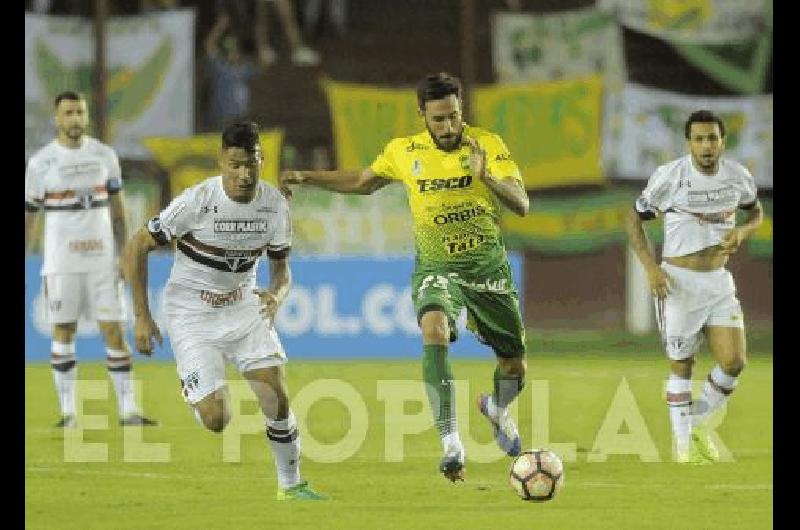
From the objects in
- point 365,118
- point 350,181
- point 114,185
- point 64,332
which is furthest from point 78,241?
point 365,118

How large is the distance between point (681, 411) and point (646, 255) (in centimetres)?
104

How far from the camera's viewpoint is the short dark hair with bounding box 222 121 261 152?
10039 millimetres

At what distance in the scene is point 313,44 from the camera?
25594mm

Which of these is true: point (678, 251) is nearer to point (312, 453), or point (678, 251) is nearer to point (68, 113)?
point (312, 453)

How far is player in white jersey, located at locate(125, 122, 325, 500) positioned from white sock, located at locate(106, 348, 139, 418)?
3.50 metres

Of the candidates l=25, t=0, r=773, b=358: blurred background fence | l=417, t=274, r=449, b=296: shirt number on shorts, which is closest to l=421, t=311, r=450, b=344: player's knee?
l=417, t=274, r=449, b=296: shirt number on shorts

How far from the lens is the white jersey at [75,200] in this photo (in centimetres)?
1437

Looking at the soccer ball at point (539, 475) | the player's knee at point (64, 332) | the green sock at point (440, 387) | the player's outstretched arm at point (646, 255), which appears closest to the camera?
the soccer ball at point (539, 475)

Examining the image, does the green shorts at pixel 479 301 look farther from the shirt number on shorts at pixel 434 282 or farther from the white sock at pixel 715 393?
the white sock at pixel 715 393

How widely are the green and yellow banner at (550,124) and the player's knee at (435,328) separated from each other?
14.0 m

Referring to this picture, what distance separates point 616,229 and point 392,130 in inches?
124

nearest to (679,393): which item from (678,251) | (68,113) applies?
(678,251)

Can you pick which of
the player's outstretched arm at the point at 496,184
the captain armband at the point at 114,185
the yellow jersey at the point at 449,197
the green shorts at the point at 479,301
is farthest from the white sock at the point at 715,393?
the captain armband at the point at 114,185

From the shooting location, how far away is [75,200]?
14.5m
